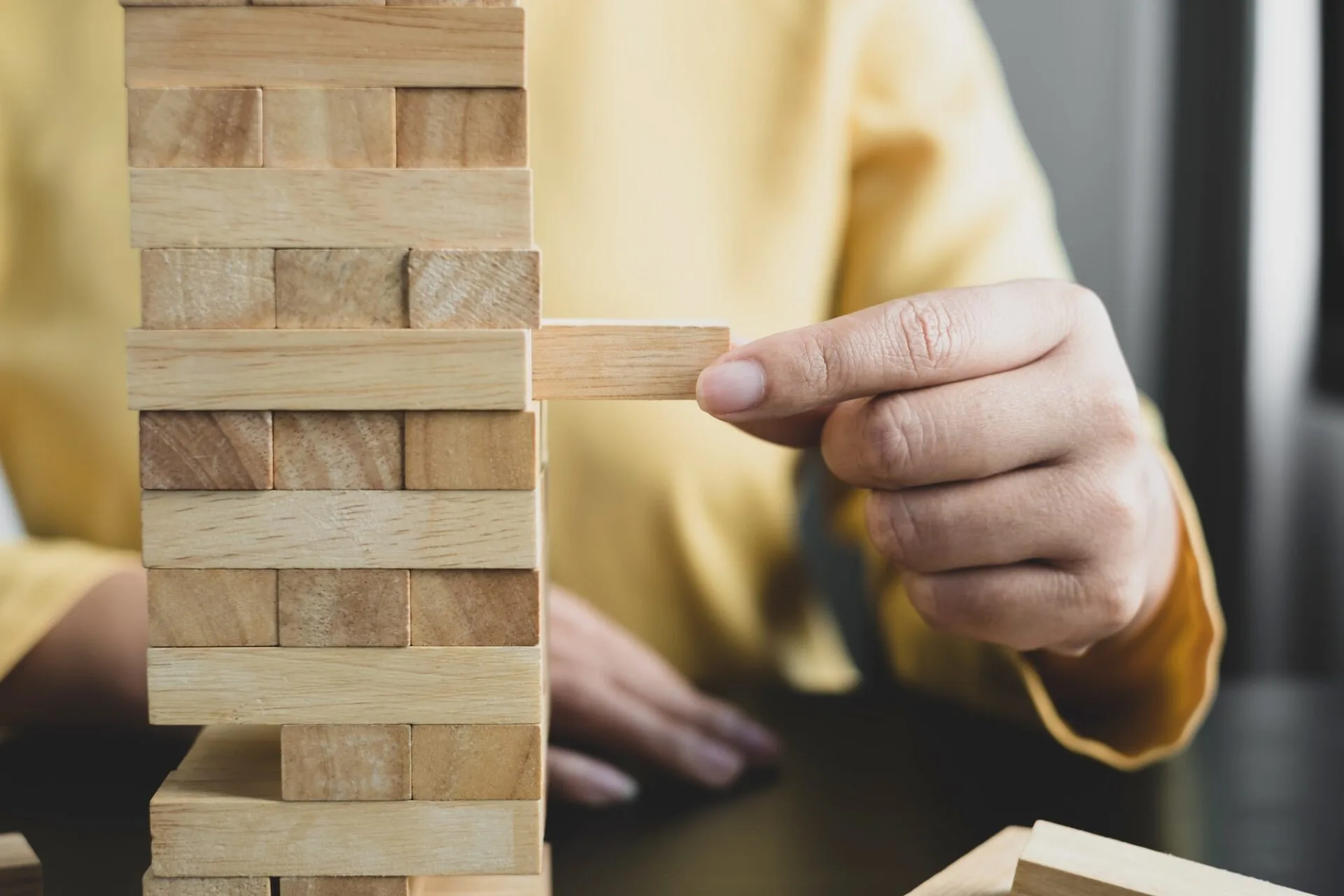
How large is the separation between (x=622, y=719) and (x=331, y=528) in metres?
0.41

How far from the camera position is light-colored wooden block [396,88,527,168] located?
1.52 ft

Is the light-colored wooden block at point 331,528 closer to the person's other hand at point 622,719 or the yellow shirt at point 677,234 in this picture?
the person's other hand at point 622,719

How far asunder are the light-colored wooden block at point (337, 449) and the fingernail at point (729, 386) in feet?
0.42

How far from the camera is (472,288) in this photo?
0.46 metres

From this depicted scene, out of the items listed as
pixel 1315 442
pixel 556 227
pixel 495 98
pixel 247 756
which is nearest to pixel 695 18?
pixel 556 227

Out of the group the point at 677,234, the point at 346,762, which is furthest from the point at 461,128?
the point at 677,234

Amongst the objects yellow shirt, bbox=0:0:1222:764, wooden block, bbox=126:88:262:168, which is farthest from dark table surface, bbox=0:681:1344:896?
wooden block, bbox=126:88:262:168

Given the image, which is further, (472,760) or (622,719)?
(622,719)

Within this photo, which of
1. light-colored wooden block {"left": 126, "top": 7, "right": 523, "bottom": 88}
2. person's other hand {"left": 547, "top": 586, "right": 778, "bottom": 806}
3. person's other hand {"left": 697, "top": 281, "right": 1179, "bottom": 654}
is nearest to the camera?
light-colored wooden block {"left": 126, "top": 7, "right": 523, "bottom": 88}

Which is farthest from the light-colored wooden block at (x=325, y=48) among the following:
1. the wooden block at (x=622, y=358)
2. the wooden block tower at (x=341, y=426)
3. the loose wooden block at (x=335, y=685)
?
the loose wooden block at (x=335, y=685)

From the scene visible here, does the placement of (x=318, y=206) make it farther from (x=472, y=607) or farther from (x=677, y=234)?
(x=677, y=234)

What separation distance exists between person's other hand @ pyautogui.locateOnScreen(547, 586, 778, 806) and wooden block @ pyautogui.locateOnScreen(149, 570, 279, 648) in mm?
279

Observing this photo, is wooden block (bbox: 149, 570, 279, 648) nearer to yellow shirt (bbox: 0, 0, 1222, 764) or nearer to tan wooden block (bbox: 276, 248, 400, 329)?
tan wooden block (bbox: 276, 248, 400, 329)

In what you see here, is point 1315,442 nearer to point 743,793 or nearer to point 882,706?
point 882,706
